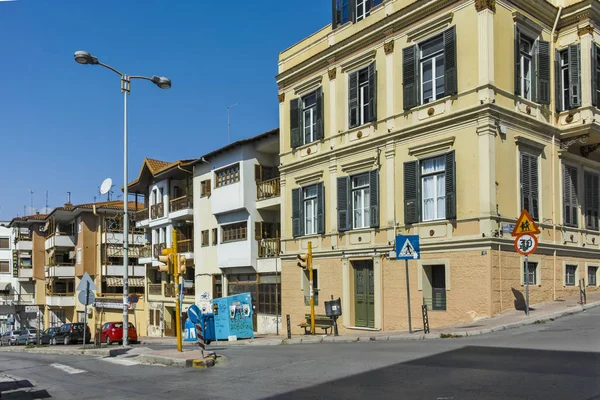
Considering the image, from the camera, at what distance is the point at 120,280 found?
56125 millimetres

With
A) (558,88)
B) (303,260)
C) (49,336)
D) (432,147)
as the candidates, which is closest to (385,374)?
(303,260)

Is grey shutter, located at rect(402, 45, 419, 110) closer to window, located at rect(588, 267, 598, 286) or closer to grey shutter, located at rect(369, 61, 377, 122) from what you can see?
grey shutter, located at rect(369, 61, 377, 122)

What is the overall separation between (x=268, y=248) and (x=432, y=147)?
13.5 meters

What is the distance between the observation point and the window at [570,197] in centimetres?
2338

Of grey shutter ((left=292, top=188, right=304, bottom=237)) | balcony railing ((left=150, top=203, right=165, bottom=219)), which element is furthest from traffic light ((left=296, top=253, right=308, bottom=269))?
balcony railing ((left=150, top=203, right=165, bottom=219))

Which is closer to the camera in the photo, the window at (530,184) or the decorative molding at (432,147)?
the decorative molding at (432,147)

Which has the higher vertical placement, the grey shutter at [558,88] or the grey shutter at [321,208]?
the grey shutter at [558,88]

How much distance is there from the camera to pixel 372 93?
81.3 ft

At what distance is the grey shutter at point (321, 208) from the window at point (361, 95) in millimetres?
3097

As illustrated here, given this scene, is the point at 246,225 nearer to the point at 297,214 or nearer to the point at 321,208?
the point at 297,214

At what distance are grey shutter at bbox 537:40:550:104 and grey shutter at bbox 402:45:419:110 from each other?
4241 mm

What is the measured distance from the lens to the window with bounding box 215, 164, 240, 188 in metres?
34.9

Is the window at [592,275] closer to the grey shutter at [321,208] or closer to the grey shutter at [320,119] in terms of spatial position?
the grey shutter at [321,208]

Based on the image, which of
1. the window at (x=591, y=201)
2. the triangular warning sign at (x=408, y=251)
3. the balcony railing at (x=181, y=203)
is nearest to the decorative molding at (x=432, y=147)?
the triangular warning sign at (x=408, y=251)
